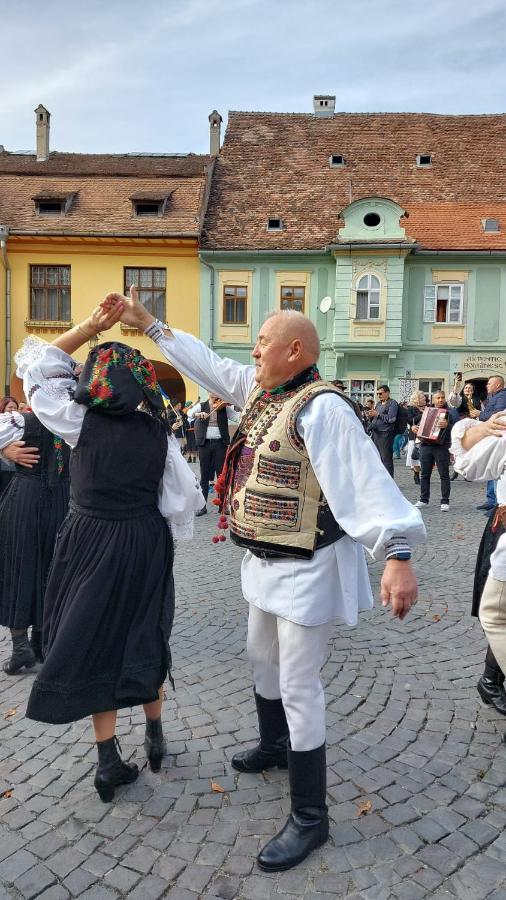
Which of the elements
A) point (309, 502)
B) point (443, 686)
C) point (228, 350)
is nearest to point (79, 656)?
point (309, 502)

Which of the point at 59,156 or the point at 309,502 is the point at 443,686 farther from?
the point at 59,156

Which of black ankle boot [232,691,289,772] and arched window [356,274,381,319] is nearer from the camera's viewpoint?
black ankle boot [232,691,289,772]

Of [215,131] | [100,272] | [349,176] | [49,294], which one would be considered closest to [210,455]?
[100,272]

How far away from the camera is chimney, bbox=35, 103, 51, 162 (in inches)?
1080

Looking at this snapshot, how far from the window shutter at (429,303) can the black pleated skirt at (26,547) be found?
66.9ft

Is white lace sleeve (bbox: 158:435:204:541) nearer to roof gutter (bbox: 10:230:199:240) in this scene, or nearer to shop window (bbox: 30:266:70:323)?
roof gutter (bbox: 10:230:199:240)

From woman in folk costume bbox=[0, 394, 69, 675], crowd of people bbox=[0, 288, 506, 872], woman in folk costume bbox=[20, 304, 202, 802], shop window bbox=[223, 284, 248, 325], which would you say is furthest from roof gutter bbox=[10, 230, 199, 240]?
woman in folk costume bbox=[20, 304, 202, 802]

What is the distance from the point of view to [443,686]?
3750mm

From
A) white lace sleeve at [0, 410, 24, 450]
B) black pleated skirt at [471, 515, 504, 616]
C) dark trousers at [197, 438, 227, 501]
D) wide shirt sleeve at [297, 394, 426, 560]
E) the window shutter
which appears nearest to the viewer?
wide shirt sleeve at [297, 394, 426, 560]

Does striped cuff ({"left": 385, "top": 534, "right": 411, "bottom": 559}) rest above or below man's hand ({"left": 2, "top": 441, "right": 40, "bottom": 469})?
below

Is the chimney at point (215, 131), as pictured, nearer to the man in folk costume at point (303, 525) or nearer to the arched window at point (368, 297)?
the arched window at point (368, 297)

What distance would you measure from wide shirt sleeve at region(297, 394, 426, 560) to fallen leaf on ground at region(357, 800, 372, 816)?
1.25 m

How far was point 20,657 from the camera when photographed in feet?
13.2

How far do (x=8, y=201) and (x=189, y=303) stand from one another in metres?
7.85
